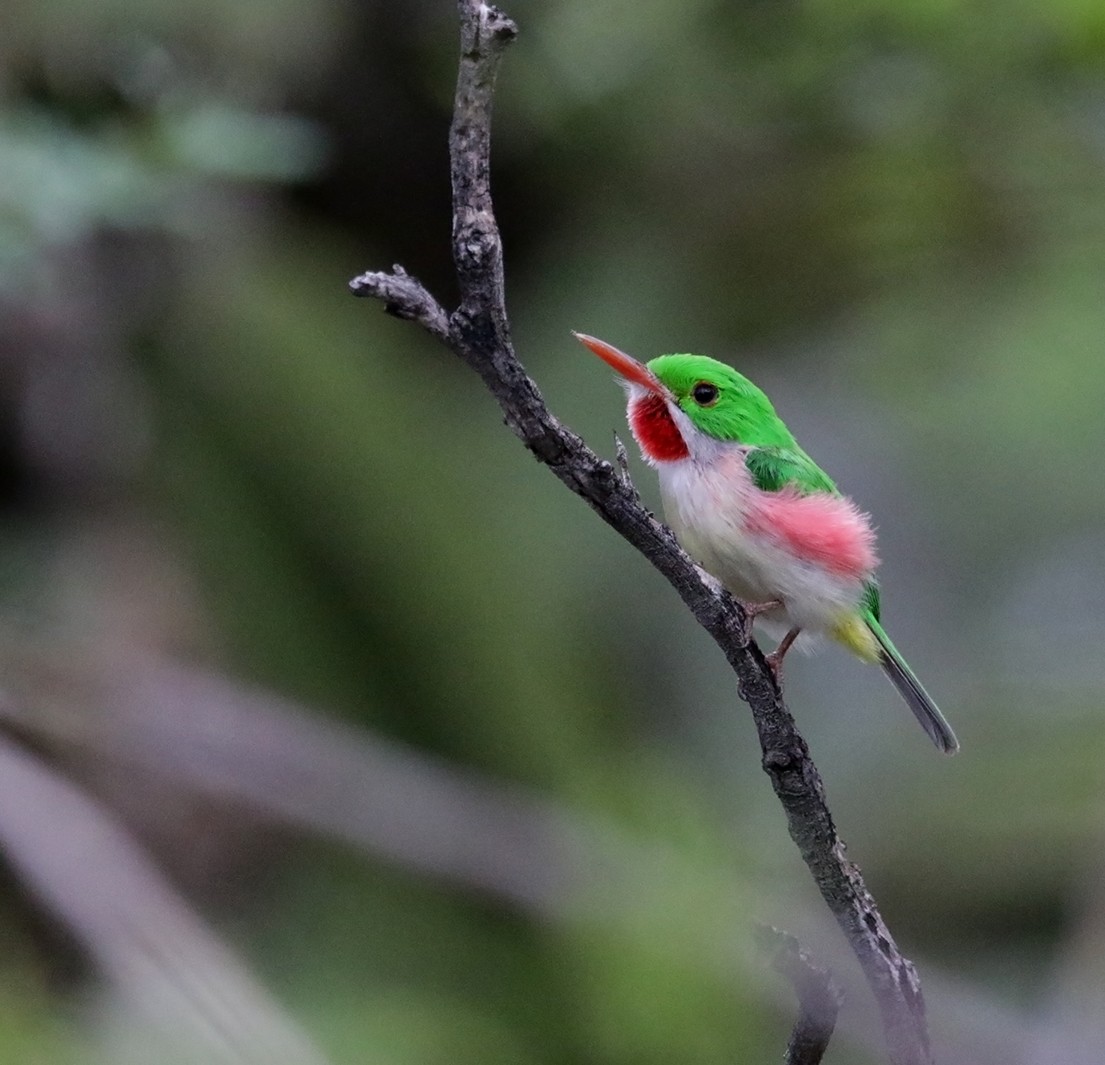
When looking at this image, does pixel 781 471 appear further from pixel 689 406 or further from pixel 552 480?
pixel 552 480

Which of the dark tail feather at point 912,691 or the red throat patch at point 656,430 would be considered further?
the dark tail feather at point 912,691

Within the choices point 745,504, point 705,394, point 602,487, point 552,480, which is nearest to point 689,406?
point 705,394

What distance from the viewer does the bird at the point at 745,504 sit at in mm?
2422

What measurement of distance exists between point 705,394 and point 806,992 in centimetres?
121

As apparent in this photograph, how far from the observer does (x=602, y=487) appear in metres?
1.45

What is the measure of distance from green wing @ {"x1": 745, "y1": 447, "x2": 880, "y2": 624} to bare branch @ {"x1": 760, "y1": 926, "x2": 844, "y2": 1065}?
113 cm

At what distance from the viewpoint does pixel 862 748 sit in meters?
5.66

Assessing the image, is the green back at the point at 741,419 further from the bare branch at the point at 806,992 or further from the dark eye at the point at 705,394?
the bare branch at the point at 806,992

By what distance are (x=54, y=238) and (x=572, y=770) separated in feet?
7.74

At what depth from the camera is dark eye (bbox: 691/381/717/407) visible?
2434 mm

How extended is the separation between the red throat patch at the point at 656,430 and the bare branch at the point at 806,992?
3.69ft

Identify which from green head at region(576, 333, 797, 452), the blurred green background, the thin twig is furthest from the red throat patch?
the blurred green background

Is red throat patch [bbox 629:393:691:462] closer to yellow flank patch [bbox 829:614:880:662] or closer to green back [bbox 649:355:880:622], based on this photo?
green back [bbox 649:355:880:622]

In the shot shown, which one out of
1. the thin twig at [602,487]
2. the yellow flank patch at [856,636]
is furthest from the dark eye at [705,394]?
the thin twig at [602,487]
